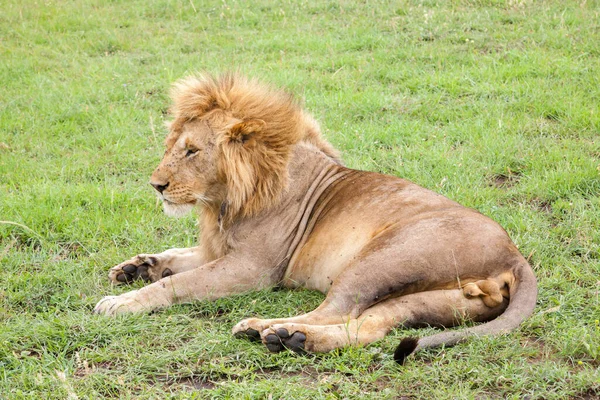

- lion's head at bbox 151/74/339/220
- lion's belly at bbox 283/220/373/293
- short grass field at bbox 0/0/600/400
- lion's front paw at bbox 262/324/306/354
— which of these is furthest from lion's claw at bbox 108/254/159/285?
lion's front paw at bbox 262/324/306/354

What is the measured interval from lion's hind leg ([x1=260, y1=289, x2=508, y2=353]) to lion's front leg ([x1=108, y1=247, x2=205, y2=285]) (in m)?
1.14

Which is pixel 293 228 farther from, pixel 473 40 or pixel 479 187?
pixel 473 40

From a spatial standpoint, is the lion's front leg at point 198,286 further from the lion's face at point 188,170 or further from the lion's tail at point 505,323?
the lion's tail at point 505,323

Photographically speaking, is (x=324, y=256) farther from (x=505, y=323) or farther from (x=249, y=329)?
(x=505, y=323)

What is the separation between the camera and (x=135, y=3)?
10000mm

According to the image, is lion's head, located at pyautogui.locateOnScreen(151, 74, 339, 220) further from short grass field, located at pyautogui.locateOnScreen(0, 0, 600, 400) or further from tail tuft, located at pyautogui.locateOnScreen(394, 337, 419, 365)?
tail tuft, located at pyautogui.locateOnScreen(394, 337, 419, 365)

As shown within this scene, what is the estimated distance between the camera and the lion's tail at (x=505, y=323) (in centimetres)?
313

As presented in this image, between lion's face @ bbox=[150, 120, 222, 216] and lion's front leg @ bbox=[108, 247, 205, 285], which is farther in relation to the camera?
lion's front leg @ bbox=[108, 247, 205, 285]

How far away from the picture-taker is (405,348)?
3080 millimetres

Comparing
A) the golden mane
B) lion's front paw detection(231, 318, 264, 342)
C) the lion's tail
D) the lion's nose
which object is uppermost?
the golden mane

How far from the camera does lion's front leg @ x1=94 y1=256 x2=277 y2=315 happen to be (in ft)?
12.4

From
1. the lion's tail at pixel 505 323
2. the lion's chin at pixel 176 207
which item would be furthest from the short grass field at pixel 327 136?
the lion's chin at pixel 176 207

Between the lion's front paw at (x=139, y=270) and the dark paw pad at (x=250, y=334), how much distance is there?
1009 mm

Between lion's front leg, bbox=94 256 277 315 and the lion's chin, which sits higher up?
the lion's chin
